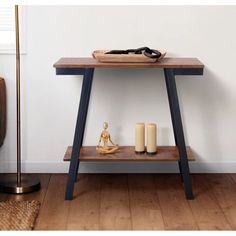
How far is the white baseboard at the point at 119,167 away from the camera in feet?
12.0

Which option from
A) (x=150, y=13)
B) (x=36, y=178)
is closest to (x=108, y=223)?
(x=36, y=178)

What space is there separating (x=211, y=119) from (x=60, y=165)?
0.93m

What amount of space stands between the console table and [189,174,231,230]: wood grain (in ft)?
0.29

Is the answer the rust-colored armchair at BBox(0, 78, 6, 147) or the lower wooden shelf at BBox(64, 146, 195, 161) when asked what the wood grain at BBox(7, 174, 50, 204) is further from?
the rust-colored armchair at BBox(0, 78, 6, 147)

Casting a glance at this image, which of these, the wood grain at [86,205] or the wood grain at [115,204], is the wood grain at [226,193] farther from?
the wood grain at [86,205]

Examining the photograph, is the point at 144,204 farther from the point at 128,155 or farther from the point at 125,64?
the point at 125,64

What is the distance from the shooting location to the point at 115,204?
3.15 metres

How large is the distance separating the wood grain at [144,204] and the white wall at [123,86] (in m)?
0.15

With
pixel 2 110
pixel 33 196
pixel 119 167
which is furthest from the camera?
pixel 119 167

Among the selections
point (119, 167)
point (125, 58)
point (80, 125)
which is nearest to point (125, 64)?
point (125, 58)

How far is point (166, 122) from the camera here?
3602 millimetres

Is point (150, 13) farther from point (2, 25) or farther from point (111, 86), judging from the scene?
point (2, 25)

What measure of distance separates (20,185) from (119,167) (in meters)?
0.63

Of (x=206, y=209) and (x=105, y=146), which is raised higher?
(x=105, y=146)
